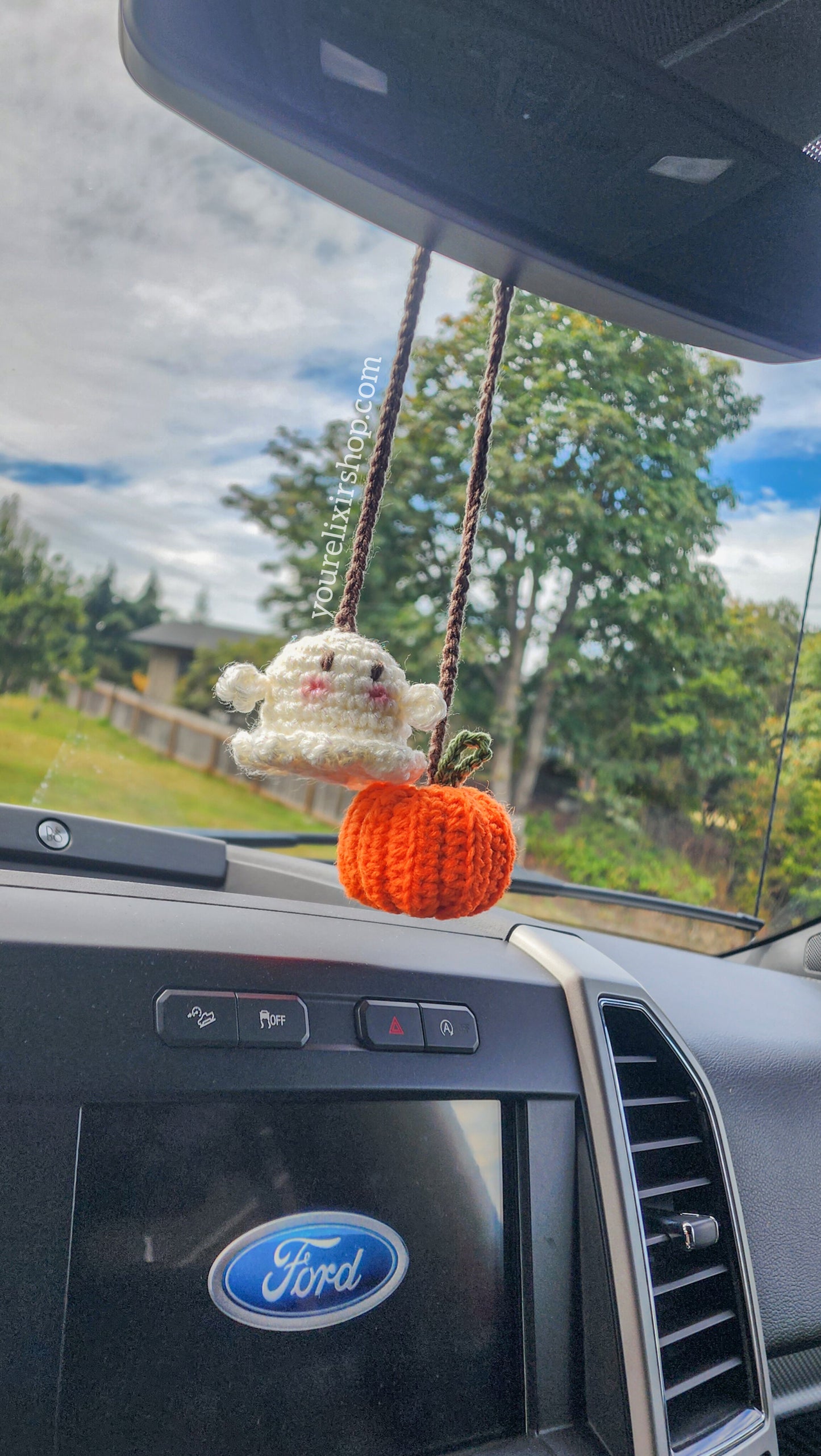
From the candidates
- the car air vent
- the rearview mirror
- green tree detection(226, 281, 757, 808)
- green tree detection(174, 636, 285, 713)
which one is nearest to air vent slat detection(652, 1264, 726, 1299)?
the car air vent

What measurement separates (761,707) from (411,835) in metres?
3.16

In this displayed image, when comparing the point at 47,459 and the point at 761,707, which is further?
the point at 761,707

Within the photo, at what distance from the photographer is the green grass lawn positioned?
7.51 ft

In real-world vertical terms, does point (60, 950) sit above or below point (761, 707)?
below

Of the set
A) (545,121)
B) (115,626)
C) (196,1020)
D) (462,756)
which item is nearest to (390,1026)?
(196,1020)

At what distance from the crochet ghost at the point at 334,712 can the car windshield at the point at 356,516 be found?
31.7 inches

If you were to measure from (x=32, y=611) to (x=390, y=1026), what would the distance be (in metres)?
1.98

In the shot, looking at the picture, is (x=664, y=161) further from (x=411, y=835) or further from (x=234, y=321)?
(x=234, y=321)

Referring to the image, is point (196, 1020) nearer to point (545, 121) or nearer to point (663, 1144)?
point (663, 1144)

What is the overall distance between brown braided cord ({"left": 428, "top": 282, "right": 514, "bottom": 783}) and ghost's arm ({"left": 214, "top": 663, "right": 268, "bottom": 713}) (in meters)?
0.20

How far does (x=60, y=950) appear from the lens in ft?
3.11

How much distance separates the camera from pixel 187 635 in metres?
2.72

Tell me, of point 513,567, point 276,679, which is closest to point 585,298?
point 276,679

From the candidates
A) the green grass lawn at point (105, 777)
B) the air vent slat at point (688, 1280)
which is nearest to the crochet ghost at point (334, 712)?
the air vent slat at point (688, 1280)
